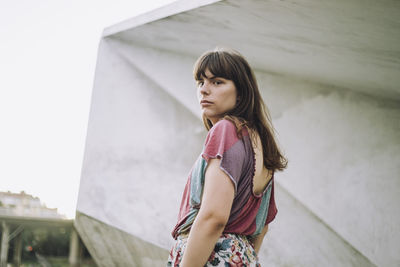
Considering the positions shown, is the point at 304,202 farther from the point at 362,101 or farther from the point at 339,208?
the point at 362,101

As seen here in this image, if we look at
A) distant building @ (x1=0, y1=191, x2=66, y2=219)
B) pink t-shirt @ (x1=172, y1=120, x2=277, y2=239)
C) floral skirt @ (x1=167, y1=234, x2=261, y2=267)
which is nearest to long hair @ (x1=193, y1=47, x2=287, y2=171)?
pink t-shirt @ (x1=172, y1=120, x2=277, y2=239)

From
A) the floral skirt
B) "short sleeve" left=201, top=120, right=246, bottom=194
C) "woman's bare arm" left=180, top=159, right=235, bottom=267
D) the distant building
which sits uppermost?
"short sleeve" left=201, top=120, right=246, bottom=194

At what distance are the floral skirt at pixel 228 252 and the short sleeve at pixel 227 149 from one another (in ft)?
0.75

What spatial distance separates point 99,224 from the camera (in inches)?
213

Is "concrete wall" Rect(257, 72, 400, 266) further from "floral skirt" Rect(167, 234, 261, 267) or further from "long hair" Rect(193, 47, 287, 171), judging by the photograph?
"floral skirt" Rect(167, 234, 261, 267)

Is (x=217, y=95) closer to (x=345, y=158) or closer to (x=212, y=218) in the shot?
(x=212, y=218)

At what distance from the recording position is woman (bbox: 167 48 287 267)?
131 cm

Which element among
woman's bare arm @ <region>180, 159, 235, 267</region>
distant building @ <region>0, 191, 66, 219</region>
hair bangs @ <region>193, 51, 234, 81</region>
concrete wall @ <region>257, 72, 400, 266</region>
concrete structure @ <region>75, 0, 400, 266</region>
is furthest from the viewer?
distant building @ <region>0, 191, 66, 219</region>

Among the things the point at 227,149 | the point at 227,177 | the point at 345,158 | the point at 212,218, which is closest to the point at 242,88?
the point at 227,149

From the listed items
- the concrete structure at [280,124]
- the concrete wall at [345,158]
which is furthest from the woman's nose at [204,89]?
the concrete wall at [345,158]

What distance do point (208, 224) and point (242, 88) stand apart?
61 centimetres

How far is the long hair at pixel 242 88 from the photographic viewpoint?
1608mm

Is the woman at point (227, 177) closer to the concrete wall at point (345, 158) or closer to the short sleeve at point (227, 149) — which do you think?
the short sleeve at point (227, 149)

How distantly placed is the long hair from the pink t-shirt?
0.40 feet
